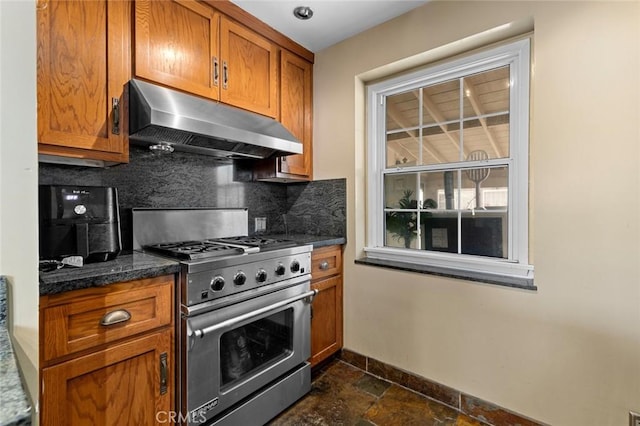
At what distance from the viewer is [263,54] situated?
2057mm

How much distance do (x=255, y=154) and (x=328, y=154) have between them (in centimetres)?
63

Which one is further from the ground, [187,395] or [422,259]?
[422,259]

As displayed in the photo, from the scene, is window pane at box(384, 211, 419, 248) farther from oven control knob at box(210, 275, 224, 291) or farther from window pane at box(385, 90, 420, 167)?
oven control knob at box(210, 275, 224, 291)

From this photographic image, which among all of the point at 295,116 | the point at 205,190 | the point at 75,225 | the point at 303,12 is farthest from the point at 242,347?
the point at 303,12

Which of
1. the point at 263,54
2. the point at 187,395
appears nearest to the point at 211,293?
the point at 187,395

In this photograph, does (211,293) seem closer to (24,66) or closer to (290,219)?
(24,66)

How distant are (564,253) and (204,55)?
7.04 feet

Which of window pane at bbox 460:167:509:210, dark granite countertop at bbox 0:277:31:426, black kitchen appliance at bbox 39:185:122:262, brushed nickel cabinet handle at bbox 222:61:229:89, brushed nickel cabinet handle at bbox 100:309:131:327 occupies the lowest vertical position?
brushed nickel cabinet handle at bbox 100:309:131:327

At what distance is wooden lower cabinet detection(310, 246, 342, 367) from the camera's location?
6.77 ft

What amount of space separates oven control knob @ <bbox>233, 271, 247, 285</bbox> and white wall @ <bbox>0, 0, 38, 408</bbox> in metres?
0.85

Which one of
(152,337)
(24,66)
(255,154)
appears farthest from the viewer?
(255,154)

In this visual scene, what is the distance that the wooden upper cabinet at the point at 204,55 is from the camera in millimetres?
1507

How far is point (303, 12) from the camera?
6.26ft

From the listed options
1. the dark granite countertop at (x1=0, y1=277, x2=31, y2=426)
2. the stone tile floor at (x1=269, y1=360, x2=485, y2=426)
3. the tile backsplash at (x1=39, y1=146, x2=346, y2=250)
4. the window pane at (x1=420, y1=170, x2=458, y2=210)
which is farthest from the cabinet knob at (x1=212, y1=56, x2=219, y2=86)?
the stone tile floor at (x1=269, y1=360, x2=485, y2=426)
